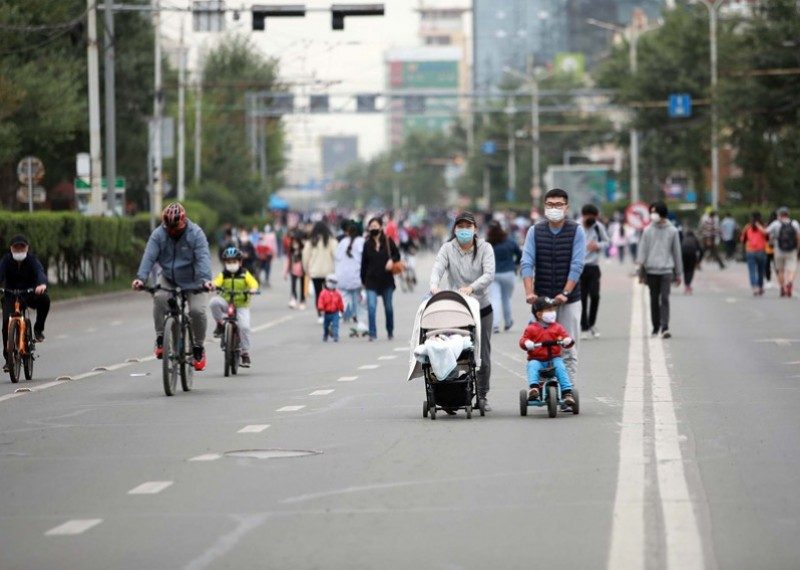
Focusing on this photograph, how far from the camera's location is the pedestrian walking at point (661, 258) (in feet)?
87.0

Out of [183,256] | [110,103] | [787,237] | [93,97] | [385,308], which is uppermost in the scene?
[93,97]

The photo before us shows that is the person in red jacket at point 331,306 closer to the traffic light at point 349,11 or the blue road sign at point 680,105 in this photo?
the traffic light at point 349,11

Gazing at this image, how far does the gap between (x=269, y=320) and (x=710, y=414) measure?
64.8 feet

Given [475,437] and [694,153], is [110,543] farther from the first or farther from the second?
[694,153]

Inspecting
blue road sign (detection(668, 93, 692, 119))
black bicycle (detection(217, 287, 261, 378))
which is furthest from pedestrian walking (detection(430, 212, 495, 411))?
blue road sign (detection(668, 93, 692, 119))

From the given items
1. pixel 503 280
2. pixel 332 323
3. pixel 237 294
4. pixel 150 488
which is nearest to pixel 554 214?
pixel 237 294

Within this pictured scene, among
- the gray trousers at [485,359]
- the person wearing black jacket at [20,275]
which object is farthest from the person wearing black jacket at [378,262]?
the gray trousers at [485,359]

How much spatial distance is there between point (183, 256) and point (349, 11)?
2071cm

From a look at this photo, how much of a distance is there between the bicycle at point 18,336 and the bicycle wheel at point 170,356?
275cm

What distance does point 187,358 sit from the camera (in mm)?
18859

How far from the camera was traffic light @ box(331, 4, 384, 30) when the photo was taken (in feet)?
127

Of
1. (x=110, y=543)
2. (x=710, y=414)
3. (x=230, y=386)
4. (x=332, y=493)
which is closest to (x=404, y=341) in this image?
(x=230, y=386)

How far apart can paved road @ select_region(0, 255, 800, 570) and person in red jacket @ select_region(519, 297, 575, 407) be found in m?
0.37

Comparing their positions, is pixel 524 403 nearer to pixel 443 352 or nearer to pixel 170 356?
pixel 443 352
